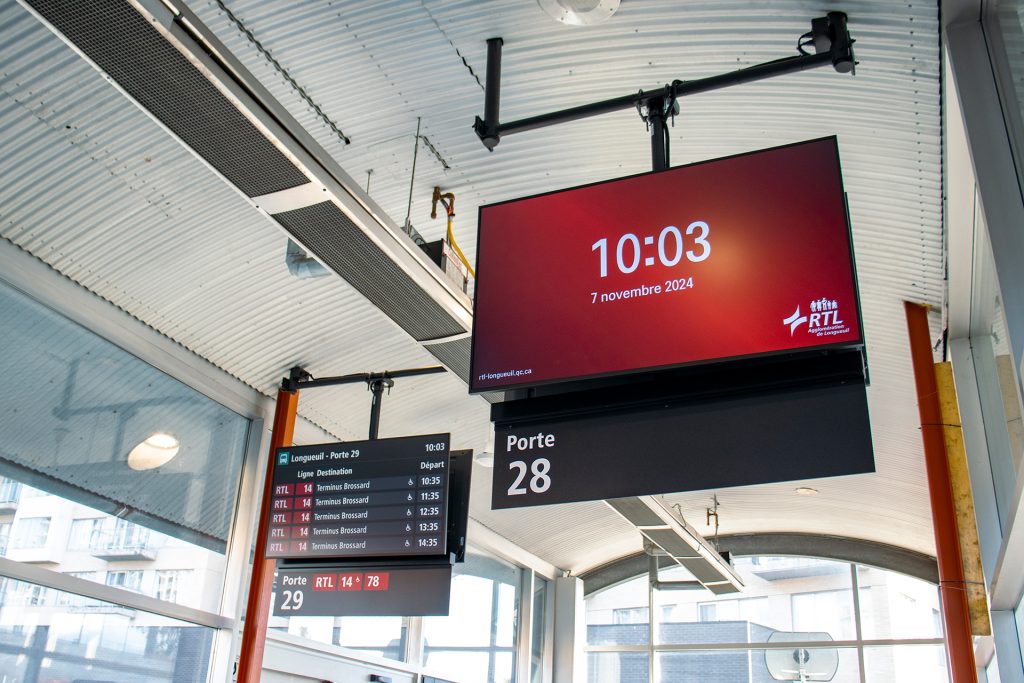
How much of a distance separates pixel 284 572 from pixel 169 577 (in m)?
0.98

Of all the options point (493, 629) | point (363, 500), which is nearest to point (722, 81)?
point (363, 500)

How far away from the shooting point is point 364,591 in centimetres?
561

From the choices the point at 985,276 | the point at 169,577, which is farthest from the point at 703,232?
the point at 169,577

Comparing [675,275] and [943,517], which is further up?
[675,275]

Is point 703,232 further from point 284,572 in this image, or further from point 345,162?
point 284,572

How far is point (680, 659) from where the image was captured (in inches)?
489

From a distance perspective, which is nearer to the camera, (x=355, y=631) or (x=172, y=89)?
(x=172, y=89)

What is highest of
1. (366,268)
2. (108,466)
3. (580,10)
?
(580,10)

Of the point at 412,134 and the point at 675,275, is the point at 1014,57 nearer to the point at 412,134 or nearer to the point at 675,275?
the point at 675,275

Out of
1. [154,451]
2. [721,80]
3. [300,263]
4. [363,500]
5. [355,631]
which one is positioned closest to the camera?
[721,80]

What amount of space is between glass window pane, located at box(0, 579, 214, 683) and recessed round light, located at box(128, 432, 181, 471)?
93cm

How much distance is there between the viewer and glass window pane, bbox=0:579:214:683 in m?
5.08

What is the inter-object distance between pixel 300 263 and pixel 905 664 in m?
9.71

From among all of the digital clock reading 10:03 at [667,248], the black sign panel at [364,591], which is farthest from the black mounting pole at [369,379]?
the digital clock reading 10:03 at [667,248]
